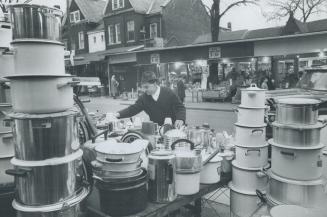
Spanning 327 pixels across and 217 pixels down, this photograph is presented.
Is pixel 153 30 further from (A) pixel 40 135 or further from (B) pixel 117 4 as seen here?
(A) pixel 40 135

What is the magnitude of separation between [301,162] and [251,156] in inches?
28.5

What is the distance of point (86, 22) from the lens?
35.6 metres

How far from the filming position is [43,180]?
2.13 metres

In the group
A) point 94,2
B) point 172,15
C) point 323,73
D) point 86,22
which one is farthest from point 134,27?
point 323,73

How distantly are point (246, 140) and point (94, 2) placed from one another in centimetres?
3976

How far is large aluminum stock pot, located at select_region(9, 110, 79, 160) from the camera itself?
2104 millimetres

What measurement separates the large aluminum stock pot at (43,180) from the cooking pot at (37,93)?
1.28ft

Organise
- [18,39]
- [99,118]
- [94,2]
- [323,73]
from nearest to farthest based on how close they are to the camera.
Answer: [18,39] < [99,118] < [323,73] < [94,2]

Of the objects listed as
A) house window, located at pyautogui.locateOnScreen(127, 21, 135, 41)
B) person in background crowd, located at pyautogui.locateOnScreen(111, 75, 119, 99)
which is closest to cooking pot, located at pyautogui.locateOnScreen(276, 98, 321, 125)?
person in background crowd, located at pyautogui.locateOnScreen(111, 75, 119, 99)

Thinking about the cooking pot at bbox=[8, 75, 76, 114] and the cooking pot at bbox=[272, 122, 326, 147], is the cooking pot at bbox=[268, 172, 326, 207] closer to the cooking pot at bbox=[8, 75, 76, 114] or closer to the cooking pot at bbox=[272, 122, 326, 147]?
the cooking pot at bbox=[272, 122, 326, 147]

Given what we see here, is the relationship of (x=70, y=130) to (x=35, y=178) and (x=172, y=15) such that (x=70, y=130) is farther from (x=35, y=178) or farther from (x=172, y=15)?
(x=172, y=15)

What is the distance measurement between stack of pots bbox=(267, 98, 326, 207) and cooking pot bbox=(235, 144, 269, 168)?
57 centimetres

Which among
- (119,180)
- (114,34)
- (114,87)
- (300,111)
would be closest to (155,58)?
(114,87)

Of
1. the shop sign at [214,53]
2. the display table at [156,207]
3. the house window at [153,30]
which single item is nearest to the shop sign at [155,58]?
the shop sign at [214,53]
